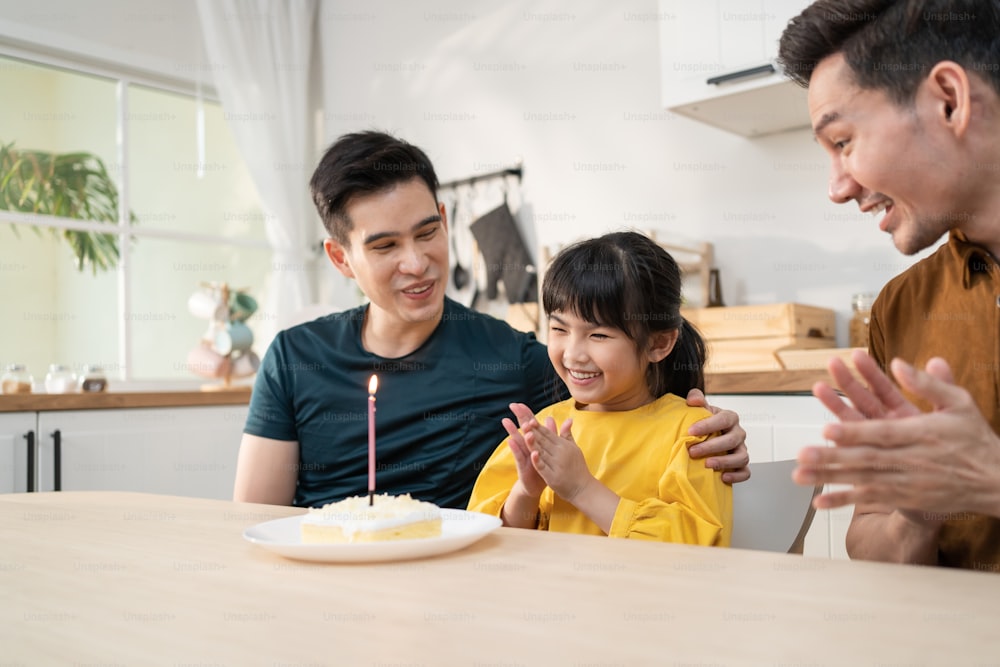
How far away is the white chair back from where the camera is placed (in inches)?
47.4

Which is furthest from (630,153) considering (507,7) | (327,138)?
(327,138)

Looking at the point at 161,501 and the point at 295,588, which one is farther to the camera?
the point at 161,501

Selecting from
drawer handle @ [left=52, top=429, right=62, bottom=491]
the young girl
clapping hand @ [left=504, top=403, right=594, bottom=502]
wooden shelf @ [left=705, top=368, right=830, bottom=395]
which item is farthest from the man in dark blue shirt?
drawer handle @ [left=52, top=429, right=62, bottom=491]

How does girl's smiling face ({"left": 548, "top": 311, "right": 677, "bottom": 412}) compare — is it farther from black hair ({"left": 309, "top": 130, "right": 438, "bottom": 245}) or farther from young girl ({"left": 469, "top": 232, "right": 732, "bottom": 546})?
black hair ({"left": 309, "top": 130, "right": 438, "bottom": 245})

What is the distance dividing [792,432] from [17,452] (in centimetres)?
225

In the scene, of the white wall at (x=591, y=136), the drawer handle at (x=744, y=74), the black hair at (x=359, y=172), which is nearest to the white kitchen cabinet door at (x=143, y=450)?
the black hair at (x=359, y=172)

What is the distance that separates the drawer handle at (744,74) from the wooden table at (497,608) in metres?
2.08

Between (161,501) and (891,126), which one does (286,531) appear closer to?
(161,501)

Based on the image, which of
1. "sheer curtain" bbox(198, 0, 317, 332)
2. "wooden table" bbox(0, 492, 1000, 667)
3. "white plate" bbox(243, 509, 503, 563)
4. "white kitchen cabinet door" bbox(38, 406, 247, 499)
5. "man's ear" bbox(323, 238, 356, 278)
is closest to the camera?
"wooden table" bbox(0, 492, 1000, 667)

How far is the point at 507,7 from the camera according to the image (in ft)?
13.1

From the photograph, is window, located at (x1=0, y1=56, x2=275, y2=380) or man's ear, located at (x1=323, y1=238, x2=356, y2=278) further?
window, located at (x1=0, y1=56, x2=275, y2=380)

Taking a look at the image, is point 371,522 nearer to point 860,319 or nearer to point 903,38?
point 903,38

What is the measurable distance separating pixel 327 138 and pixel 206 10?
862mm

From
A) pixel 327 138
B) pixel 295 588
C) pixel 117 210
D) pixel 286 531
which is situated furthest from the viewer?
pixel 327 138
